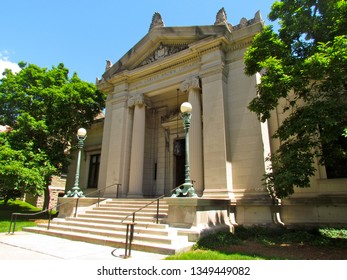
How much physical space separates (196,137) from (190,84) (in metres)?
2.97

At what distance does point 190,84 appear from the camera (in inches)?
519

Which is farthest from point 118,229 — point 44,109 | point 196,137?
point 44,109

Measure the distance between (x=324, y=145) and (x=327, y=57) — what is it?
2691mm

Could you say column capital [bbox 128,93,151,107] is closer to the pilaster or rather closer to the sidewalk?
the pilaster

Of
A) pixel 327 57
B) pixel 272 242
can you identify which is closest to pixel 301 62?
pixel 327 57

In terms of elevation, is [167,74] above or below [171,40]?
below

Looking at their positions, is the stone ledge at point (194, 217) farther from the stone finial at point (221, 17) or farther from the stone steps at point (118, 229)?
the stone finial at point (221, 17)

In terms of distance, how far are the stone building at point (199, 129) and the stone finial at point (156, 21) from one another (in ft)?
0.29

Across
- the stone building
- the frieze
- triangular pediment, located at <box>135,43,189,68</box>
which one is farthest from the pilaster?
triangular pediment, located at <box>135,43,189,68</box>

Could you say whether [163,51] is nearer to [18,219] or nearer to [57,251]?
[57,251]

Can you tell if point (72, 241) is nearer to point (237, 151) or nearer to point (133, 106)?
point (237, 151)

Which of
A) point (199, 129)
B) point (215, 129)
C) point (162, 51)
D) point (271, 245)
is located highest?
point (162, 51)

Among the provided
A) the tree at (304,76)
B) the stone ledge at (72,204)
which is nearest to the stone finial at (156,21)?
the tree at (304,76)

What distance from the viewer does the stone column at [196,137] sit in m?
11.8
